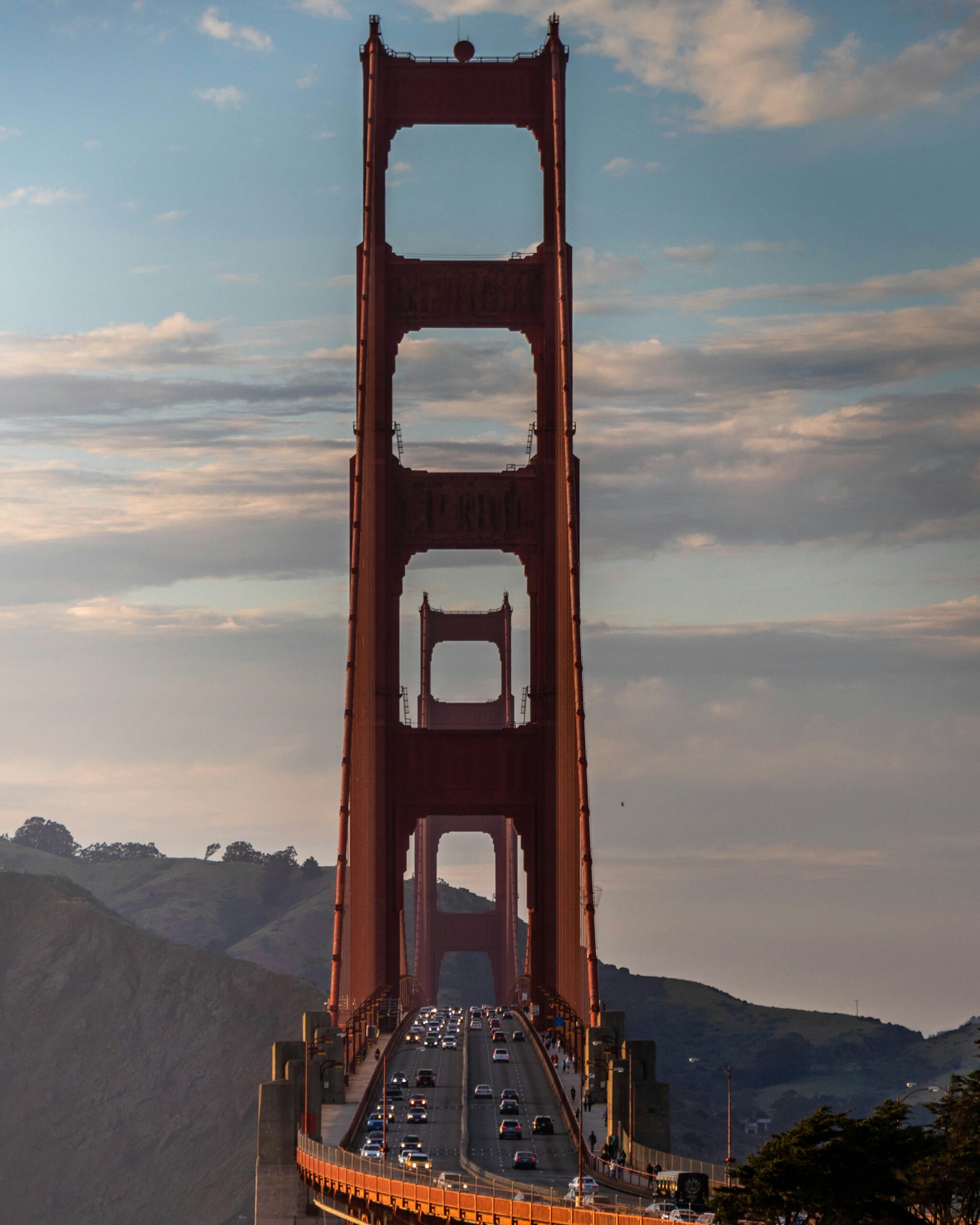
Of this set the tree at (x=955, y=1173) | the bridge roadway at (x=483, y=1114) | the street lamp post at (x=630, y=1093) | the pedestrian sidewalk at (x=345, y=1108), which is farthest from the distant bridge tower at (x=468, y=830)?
the tree at (x=955, y=1173)

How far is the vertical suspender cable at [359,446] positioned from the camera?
7150 cm

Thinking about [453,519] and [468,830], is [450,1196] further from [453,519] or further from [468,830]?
[468,830]

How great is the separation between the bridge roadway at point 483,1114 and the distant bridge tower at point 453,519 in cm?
340

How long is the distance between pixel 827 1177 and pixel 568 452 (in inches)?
1557

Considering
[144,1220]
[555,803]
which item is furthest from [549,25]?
[144,1220]

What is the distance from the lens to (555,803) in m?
76.0

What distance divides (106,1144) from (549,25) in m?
135

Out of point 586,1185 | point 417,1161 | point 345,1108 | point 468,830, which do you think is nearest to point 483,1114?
point 345,1108

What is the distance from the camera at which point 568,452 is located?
76.1 m

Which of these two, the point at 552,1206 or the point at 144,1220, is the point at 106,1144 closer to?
the point at 144,1220

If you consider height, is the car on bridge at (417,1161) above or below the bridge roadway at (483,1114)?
below

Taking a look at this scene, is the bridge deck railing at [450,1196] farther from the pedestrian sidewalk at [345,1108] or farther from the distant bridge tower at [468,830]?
the distant bridge tower at [468,830]

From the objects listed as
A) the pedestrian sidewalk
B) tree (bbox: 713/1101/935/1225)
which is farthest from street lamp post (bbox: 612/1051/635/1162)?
tree (bbox: 713/1101/935/1225)

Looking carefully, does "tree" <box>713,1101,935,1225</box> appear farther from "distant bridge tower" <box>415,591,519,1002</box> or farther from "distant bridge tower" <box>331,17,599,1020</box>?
"distant bridge tower" <box>415,591,519,1002</box>
